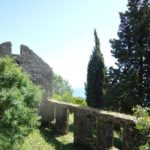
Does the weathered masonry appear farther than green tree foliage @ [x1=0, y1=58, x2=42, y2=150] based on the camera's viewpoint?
Yes

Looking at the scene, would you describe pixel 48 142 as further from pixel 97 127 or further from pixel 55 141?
pixel 97 127

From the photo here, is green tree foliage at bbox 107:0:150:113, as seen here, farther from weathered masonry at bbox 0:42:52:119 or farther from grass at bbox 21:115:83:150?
weathered masonry at bbox 0:42:52:119

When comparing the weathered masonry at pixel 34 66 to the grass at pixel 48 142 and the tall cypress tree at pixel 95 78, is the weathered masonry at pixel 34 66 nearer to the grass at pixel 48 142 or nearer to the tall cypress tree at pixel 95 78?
the tall cypress tree at pixel 95 78

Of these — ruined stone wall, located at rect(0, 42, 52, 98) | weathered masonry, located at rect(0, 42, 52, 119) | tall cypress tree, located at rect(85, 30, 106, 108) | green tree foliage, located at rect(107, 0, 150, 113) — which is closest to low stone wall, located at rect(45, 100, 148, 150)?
weathered masonry, located at rect(0, 42, 52, 119)

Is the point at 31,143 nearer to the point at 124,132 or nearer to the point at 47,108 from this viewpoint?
the point at 124,132

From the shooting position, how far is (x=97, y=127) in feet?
50.3

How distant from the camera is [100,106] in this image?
87.6ft

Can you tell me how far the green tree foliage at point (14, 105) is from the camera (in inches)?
521

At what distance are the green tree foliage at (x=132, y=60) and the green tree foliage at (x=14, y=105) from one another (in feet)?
26.0

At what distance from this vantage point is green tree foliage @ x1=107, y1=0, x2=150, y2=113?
21844 millimetres

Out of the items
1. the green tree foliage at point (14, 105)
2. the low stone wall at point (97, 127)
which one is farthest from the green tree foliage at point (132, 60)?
the green tree foliage at point (14, 105)

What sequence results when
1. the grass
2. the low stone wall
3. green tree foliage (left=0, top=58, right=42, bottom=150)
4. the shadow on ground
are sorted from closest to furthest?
1. the low stone wall
2. green tree foliage (left=0, top=58, right=42, bottom=150)
3. the grass
4. the shadow on ground

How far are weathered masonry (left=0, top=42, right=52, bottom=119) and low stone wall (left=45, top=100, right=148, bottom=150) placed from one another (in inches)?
108

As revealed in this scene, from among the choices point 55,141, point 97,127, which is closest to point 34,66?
point 55,141
